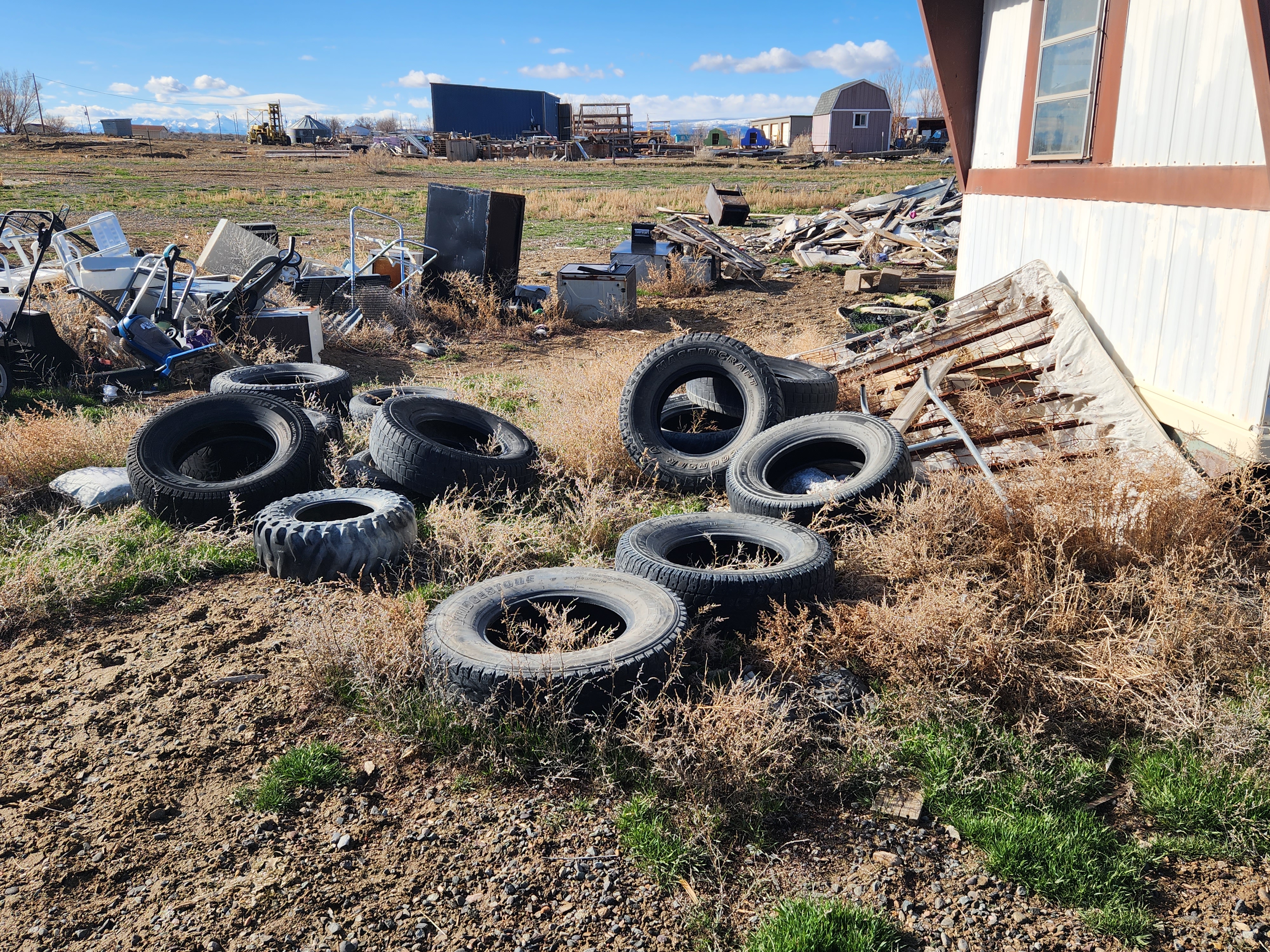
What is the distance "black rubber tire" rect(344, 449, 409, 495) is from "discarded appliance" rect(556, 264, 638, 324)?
7029mm

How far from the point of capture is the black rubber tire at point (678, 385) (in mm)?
6188

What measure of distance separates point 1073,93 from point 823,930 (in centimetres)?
676

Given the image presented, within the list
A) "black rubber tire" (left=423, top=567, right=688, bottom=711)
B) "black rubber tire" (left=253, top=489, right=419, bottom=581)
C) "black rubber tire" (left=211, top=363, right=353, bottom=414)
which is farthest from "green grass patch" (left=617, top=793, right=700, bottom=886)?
"black rubber tire" (left=211, top=363, right=353, bottom=414)

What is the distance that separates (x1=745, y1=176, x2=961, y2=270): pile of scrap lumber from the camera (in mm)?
17531

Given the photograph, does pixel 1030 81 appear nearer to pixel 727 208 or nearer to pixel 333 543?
pixel 333 543

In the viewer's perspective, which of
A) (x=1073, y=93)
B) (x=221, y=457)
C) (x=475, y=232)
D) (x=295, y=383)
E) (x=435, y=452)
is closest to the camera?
(x=435, y=452)

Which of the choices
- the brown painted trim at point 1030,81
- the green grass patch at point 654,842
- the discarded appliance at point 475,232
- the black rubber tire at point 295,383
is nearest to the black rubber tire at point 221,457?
the black rubber tire at point 295,383

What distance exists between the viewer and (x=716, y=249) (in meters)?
15.7

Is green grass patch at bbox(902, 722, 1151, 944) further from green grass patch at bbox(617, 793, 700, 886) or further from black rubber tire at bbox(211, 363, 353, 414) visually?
black rubber tire at bbox(211, 363, 353, 414)

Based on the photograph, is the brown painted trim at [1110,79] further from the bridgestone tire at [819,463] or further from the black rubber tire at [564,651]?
the black rubber tire at [564,651]

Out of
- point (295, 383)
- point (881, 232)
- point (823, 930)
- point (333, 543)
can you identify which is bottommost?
point (823, 930)

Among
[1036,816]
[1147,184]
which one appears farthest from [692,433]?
[1036,816]

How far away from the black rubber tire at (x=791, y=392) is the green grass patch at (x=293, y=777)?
13.5ft

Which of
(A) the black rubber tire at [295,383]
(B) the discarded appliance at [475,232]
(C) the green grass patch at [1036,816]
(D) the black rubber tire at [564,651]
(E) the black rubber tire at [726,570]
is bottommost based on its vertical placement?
(C) the green grass patch at [1036,816]
